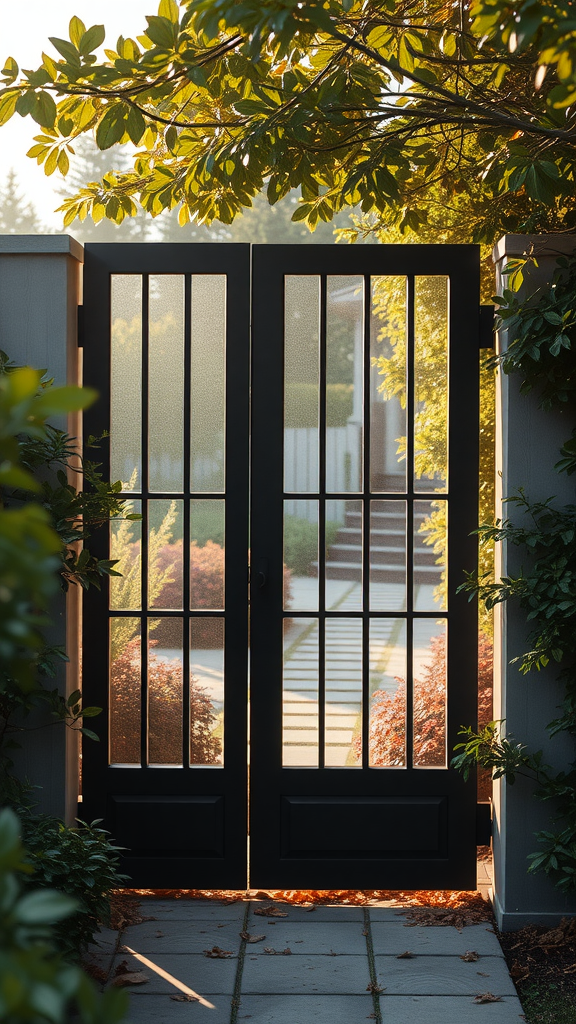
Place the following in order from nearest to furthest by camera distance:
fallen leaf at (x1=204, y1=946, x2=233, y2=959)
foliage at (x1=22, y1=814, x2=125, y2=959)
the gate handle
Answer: foliage at (x1=22, y1=814, x2=125, y2=959)
fallen leaf at (x1=204, y1=946, x2=233, y2=959)
the gate handle

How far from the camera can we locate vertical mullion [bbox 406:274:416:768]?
135 inches

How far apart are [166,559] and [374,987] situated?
1619 mm

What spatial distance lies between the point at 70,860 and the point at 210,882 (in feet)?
3.04

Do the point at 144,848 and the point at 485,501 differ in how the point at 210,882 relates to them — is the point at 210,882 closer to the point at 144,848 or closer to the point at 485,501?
the point at 144,848

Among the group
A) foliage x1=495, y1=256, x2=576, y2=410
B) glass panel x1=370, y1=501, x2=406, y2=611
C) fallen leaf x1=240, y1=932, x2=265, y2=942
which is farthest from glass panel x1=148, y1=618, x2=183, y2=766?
foliage x1=495, y1=256, x2=576, y2=410

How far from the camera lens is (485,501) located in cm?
464

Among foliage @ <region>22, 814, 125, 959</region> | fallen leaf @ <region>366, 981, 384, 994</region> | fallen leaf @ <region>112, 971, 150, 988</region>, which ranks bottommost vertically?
fallen leaf @ <region>366, 981, 384, 994</region>

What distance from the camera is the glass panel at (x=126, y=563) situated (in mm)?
3486

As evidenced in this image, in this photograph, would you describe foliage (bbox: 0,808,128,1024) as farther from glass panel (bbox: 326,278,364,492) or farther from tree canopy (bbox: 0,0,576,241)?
glass panel (bbox: 326,278,364,492)

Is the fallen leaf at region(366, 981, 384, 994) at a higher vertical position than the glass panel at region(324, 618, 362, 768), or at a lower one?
lower

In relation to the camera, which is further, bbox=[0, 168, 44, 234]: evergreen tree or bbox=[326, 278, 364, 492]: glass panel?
bbox=[0, 168, 44, 234]: evergreen tree

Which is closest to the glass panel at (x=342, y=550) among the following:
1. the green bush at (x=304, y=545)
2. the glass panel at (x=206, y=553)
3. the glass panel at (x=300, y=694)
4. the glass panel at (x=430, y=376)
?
the green bush at (x=304, y=545)

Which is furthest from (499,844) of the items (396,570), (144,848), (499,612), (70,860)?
(70,860)

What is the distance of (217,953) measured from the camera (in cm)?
304
